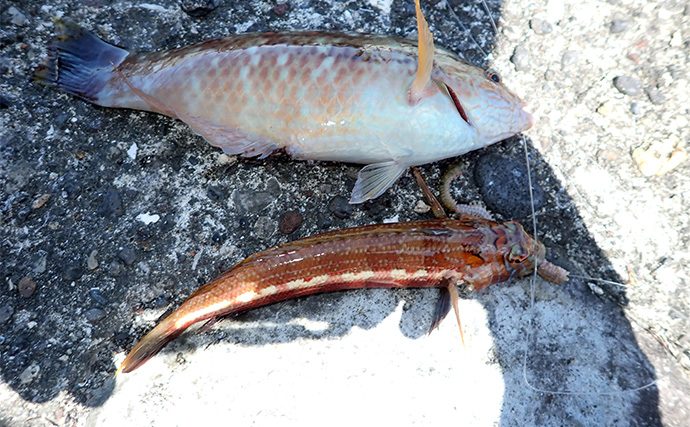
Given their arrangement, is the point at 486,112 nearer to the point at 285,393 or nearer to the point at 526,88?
the point at 526,88

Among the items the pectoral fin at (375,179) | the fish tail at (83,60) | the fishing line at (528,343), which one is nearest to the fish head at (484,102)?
the fishing line at (528,343)

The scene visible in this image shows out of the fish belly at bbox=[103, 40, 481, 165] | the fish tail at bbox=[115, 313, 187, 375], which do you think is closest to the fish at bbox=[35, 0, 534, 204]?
the fish belly at bbox=[103, 40, 481, 165]

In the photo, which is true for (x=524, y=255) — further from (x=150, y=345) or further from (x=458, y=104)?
(x=150, y=345)

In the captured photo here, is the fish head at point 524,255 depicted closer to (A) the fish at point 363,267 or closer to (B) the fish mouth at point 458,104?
(A) the fish at point 363,267

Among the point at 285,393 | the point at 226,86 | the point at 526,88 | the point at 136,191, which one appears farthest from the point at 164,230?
the point at 526,88

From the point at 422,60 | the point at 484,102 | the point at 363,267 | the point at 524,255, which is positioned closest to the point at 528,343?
the point at 524,255
